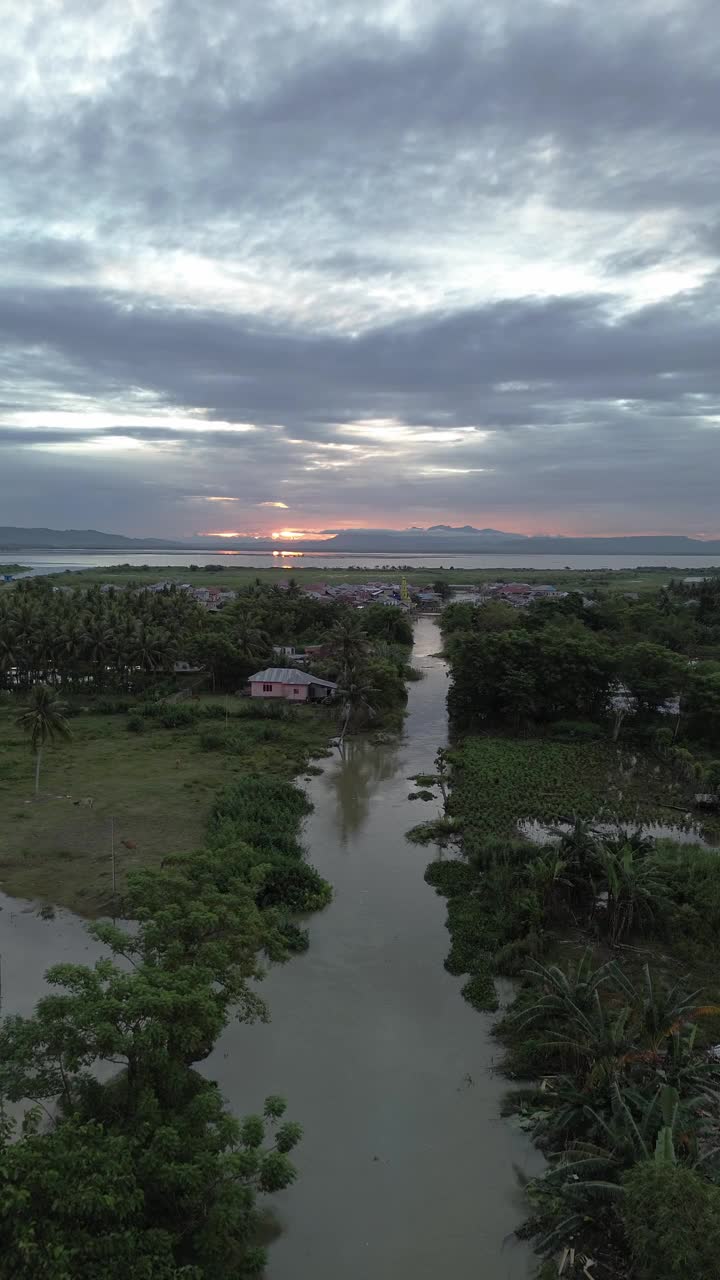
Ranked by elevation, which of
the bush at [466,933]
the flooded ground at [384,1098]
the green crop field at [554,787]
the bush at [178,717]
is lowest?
the flooded ground at [384,1098]

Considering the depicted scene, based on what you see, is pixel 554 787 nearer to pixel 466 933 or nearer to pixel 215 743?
pixel 466 933

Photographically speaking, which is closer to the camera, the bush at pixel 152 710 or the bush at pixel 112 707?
the bush at pixel 152 710

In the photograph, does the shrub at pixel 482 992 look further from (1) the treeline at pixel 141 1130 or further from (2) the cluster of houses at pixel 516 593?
(2) the cluster of houses at pixel 516 593

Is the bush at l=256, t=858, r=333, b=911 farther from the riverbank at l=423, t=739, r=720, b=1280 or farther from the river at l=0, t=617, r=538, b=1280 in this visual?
the riverbank at l=423, t=739, r=720, b=1280

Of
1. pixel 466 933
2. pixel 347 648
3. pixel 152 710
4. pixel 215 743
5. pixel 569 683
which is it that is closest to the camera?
pixel 466 933

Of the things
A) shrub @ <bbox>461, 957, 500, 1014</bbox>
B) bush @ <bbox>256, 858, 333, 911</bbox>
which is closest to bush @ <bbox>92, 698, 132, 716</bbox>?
bush @ <bbox>256, 858, 333, 911</bbox>

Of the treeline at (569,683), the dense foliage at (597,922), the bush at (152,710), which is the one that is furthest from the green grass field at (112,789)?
the treeline at (569,683)

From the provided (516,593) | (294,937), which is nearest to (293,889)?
(294,937)
